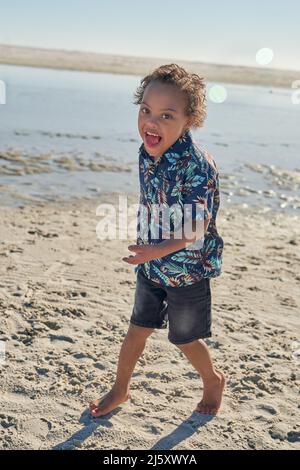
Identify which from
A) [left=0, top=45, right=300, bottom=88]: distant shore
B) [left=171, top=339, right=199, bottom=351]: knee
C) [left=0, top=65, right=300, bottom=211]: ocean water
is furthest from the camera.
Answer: [left=0, top=45, right=300, bottom=88]: distant shore

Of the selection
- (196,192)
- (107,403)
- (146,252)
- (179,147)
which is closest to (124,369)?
(107,403)

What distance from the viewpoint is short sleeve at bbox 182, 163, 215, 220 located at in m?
2.63

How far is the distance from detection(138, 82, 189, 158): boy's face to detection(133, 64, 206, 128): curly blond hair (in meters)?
0.02

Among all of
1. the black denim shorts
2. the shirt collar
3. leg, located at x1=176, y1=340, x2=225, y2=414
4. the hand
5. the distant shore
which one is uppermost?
the distant shore

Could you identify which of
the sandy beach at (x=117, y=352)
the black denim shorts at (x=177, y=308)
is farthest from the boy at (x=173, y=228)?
the sandy beach at (x=117, y=352)

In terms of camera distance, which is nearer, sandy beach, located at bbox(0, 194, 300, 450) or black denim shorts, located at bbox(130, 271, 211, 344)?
black denim shorts, located at bbox(130, 271, 211, 344)

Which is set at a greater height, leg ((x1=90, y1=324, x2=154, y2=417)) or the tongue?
the tongue

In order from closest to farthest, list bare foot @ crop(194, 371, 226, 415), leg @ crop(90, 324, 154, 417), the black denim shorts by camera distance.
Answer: the black denim shorts < leg @ crop(90, 324, 154, 417) < bare foot @ crop(194, 371, 226, 415)

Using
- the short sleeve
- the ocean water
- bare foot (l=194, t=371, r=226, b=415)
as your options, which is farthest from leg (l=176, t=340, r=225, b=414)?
the ocean water

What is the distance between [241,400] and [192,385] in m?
0.31

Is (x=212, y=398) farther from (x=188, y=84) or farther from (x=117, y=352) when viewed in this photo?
(x=188, y=84)

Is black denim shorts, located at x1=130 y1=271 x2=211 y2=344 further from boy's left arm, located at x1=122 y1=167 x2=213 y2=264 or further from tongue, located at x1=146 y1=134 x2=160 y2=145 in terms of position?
tongue, located at x1=146 y1=134 x2=160 y2=145

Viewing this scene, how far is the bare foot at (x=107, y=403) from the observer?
3113mm

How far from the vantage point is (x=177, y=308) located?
287 centimetres
